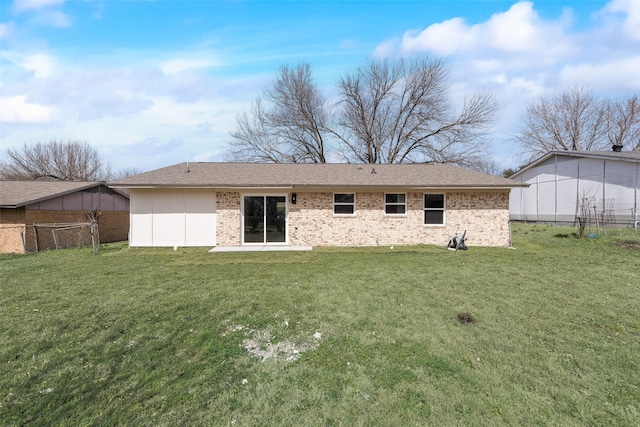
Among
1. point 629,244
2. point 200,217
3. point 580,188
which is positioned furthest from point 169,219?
point 580,188

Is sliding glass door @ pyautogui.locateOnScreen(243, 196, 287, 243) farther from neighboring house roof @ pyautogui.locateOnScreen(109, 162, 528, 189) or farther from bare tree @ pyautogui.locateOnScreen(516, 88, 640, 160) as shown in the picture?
bare tree @ pyautogui.locateOnScreen(516, 88, 640, 160)

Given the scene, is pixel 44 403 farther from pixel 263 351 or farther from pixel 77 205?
pixel 77 205

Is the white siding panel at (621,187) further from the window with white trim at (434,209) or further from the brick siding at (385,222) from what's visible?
the window with white trim at (434,209)

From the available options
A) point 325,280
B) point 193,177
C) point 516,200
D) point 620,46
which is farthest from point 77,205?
point 516,200

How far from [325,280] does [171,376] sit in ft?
13.6

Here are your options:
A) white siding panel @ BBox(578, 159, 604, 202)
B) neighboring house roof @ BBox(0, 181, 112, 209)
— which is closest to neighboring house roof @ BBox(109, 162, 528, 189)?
neighboring house roof @ BBox(0, 181, 112, 209)

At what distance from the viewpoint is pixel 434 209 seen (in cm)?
1262

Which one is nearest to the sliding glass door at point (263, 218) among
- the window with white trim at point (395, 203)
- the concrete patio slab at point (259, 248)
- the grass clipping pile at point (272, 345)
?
the concrete patio slab at point (259, 248)

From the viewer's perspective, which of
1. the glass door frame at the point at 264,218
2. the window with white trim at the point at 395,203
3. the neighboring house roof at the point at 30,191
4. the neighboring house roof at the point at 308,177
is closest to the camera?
the neighboring house roof at the point at 308,177

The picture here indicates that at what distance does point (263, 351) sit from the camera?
12.4 feet

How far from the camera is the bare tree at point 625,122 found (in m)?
28.6

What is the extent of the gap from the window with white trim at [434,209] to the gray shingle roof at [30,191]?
17.1 meters

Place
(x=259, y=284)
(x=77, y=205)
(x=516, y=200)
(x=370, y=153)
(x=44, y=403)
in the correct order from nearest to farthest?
(x=44, y=403)
(x=259, y=284)
(x=77, y=205)
(x=516, y=200)
(x=370, y=153)

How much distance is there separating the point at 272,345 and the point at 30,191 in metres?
17.8
